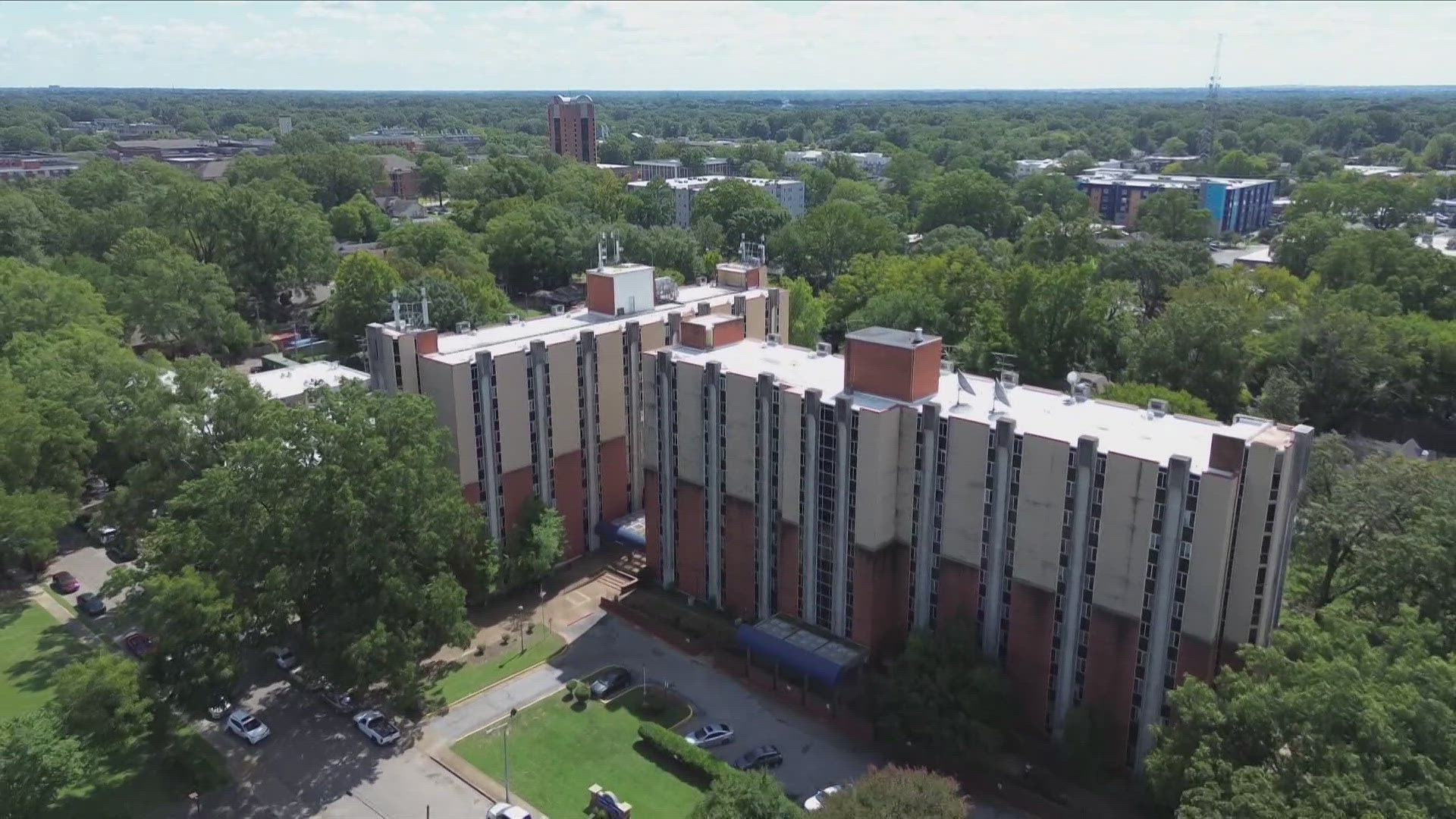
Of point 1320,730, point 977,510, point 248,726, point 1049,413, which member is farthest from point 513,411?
point 1320,730

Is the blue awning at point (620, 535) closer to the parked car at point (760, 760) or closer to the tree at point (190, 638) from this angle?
the parked car at point (760, 760)

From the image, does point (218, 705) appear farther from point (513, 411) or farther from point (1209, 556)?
point (1209, 556)

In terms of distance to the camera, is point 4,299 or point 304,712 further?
point 4,299

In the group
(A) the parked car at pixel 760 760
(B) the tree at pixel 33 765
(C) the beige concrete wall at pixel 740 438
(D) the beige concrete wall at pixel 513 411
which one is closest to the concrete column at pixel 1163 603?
(A) the parked car at pixel 760 760

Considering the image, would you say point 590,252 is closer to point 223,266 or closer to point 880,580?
point 223,266

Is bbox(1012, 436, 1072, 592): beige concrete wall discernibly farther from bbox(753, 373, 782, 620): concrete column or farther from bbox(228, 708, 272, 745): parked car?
bbox(228, 708, 272, 745): parked car

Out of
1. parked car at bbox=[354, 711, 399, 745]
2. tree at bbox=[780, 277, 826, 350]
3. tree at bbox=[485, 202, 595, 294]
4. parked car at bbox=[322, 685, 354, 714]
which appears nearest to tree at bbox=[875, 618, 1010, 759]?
parked car at bbox=[354, 711, 399, 745]

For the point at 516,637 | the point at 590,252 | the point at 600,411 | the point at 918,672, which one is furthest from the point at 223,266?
the point at 918,672
